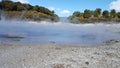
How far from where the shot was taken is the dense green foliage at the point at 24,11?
15600 centimetres

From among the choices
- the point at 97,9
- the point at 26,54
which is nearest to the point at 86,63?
the point at 26,54

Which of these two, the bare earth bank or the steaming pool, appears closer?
the bare earth bank

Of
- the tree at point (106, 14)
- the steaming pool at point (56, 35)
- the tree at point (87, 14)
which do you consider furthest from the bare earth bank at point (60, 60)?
the tree at point (87, 14)

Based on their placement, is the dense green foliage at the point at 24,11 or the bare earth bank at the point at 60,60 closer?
the bare earth bank at the point at 60,60

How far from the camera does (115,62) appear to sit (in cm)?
1658

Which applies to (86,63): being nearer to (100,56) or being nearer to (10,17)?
(100,56)

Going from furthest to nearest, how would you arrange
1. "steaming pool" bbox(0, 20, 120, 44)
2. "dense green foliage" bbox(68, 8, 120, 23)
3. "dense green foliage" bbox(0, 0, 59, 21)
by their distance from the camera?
"dense green foliage" bbox(68, 8, 120, 23), "dense green foliage" bbox(0, 0, 59, 21), "steaming pool" bbox(0, 20, 120, 44)

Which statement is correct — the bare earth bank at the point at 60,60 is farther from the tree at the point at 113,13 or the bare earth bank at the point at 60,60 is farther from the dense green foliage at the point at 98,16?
the tree at the point at 113,13

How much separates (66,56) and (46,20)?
141697 millimetres

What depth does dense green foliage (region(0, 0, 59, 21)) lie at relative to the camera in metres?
156

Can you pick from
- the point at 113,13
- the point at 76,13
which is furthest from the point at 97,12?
the point at 76,13

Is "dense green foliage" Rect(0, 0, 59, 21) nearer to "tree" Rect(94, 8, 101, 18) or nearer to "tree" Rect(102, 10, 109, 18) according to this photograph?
"tree" Rect(94, 8, 101, 18)

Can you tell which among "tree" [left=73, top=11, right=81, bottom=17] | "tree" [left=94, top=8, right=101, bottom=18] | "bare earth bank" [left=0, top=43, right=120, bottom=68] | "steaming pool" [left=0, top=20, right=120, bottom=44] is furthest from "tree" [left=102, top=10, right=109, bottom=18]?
"bare earth bank" [left=0, top=43, right=120, bottom=68]

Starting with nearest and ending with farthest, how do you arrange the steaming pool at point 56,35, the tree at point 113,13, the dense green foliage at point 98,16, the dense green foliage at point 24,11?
1. the steaming pool at point 56,35
2. the dense green foliage at point 24,11
3. the dense green foliage at point 98,16
4. the tree at point 113,13
